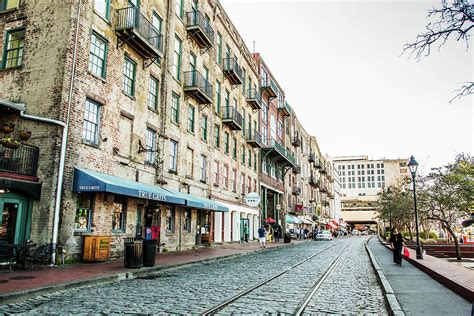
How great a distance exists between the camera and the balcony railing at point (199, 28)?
83.2 feet

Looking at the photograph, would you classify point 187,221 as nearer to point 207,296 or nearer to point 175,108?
point 175,108

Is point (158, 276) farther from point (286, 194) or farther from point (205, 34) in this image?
point (286, 194)

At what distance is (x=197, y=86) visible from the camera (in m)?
24.4

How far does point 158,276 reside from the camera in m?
12.2

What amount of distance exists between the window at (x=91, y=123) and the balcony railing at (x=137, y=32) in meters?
3.82

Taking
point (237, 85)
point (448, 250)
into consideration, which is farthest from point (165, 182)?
point (448, 250)

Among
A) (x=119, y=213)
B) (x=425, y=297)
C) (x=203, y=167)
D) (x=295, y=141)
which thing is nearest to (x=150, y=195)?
(x=119, y=213)

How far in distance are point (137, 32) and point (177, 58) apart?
247 inches

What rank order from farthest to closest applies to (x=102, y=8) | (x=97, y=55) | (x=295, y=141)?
1. (x=295, y=141)
2. (x=102, y=8)
3. (x=97, y=55)

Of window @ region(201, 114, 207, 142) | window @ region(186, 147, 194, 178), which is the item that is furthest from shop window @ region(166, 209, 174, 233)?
window @ region(201, 114, 207, 142)

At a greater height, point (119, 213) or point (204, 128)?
point (204, 128)

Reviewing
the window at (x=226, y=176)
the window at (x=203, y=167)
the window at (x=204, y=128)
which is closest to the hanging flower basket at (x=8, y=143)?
the window at (x=203, y=167)

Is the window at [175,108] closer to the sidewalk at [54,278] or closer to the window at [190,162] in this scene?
the window at [190,162]

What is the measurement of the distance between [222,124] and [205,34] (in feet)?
24.3
